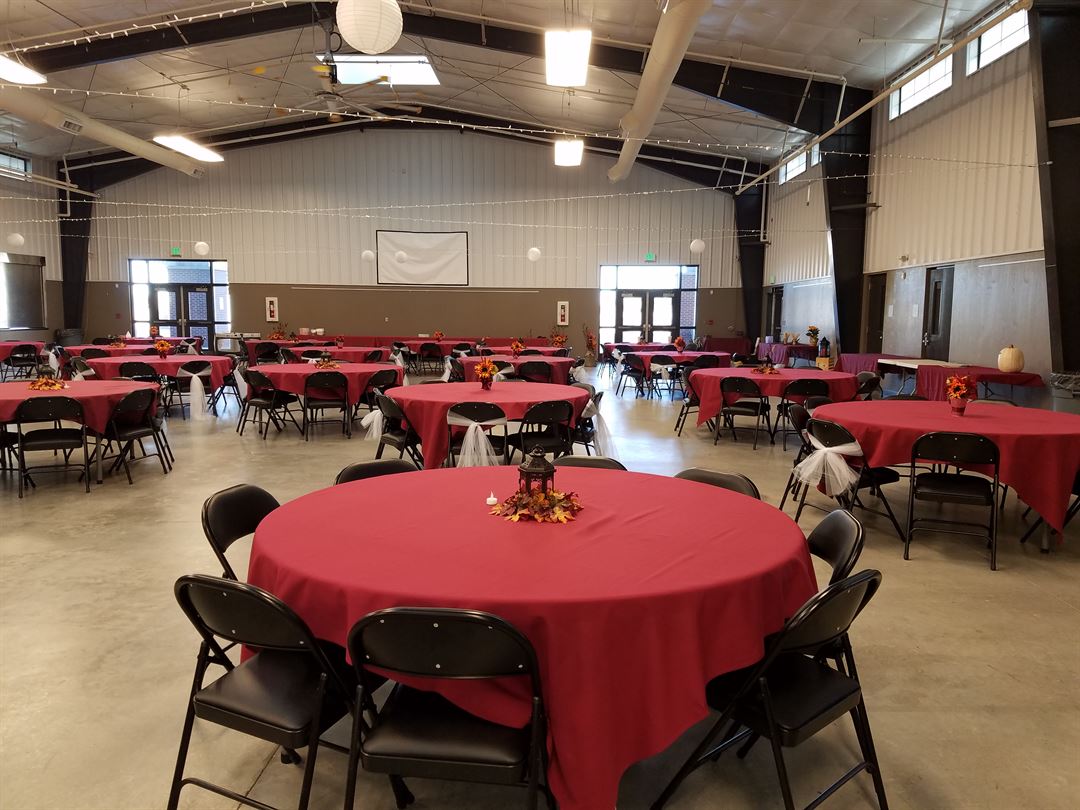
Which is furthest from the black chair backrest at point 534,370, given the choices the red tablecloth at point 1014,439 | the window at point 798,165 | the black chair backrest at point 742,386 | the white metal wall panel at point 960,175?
the window at point 798,165

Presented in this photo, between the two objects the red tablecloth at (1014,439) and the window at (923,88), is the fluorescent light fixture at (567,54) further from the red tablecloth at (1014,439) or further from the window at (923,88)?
the window at (923,88)

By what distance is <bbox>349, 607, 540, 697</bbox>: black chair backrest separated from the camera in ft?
4.74

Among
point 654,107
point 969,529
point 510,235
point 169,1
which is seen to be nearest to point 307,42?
point 169,1

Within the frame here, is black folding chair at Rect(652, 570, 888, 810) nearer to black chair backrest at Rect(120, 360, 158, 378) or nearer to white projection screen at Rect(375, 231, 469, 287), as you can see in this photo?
black chair backrest at Rect(120, 360, 158, 378)

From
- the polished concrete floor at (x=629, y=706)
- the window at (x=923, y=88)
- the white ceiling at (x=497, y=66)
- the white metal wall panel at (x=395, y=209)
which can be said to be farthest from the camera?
the white metal wall panel at (x=395, y=209)

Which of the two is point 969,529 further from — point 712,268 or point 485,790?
point 712,268

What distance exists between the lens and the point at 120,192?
1625 cm

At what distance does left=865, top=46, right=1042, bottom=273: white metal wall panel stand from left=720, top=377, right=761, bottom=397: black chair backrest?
3458mm

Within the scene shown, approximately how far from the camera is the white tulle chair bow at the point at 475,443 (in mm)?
4672

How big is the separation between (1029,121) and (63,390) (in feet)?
31.2

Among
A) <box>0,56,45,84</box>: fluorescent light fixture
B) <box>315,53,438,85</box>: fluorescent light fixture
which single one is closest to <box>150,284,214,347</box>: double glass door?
<box>315,53,438,85</box>: fluorescent light fixture

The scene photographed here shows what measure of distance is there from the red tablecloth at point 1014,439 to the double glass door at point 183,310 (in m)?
15.9

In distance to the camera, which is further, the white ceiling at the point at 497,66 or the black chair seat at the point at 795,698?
the white ceiling at the point at 497,66

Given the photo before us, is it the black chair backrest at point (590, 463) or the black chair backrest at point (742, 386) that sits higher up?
the black chair backrest at point (742, 386)
